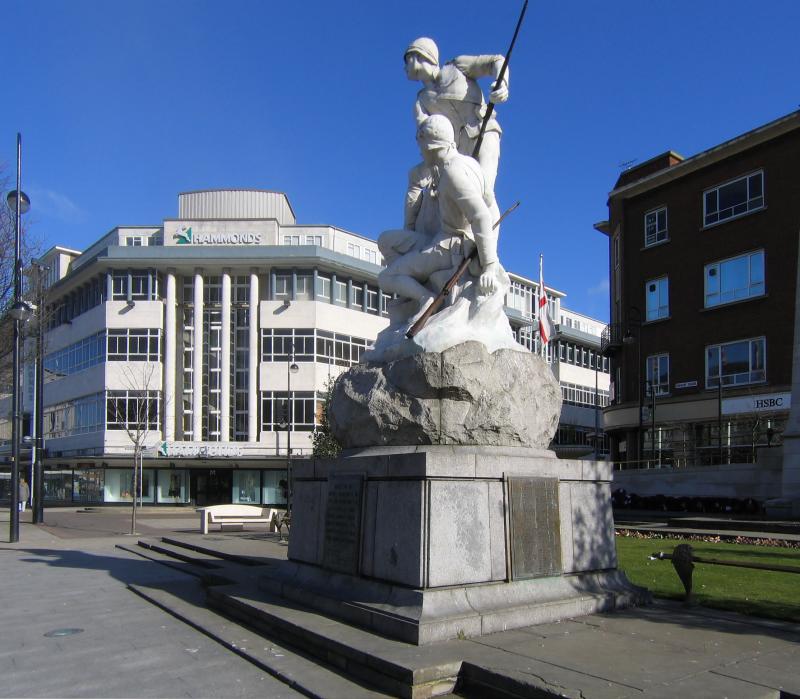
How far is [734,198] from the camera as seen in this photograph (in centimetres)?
3475

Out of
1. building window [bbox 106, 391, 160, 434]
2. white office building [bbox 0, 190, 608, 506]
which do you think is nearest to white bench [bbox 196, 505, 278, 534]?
white office building [bbox 0, 190, 608, 506]

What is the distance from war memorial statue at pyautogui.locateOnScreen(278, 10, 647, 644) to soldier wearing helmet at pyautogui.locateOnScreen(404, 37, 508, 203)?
0.04 m

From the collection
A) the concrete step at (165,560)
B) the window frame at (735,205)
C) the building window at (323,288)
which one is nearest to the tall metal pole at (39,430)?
the concrete step at (165,560)

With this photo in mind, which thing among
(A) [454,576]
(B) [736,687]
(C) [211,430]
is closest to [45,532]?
Answer: (A) [454,576]

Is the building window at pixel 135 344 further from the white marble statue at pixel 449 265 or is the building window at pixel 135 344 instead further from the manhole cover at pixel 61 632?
the white marble statue at pixel 449 265

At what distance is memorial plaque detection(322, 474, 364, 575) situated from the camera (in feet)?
23.2

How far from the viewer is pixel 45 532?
2244 centimetres

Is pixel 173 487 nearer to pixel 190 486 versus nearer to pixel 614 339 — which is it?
pixel 190 486

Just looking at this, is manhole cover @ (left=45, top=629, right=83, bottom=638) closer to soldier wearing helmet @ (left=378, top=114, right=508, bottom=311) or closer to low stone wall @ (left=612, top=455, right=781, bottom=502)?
soldier wearing helmet @ (left=378, top=114, right=508, bottom=311)

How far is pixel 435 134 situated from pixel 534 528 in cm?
428

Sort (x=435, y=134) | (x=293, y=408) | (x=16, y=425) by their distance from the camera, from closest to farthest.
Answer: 1. (x=435, y=134)
2. (x=16, y=425)
3. (x=293, y=408)

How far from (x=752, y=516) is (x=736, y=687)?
19255 millimetres

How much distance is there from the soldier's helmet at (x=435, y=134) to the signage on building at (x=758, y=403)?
26.9m

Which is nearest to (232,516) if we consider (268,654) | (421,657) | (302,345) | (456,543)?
(268,654)
